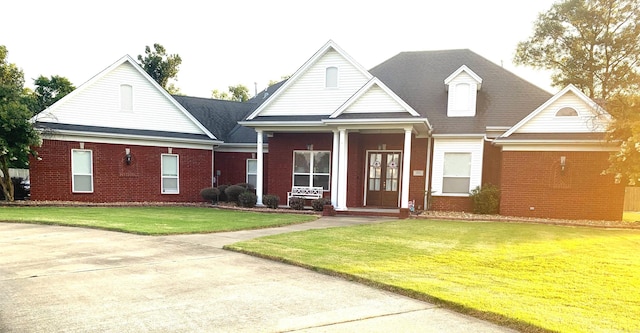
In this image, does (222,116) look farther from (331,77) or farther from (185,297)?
(185,297)

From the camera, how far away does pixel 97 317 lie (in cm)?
395

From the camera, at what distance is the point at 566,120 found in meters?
13.7

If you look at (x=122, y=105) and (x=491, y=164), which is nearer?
(x=491, y=164)

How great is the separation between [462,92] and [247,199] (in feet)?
34.0

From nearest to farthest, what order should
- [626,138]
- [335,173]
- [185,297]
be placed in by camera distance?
[185,297] → [626,138] → [335,173]

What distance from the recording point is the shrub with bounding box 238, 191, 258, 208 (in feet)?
51.4

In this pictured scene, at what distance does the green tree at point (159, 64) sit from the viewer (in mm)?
36188

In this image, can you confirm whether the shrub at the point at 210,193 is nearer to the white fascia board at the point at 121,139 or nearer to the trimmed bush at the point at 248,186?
the trimmed bush at the point at 248,186

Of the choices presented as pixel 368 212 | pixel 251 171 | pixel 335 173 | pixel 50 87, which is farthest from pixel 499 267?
pixel 50 87

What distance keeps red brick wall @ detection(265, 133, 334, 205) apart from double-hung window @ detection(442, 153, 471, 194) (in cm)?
563

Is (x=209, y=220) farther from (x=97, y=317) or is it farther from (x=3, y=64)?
(x=3, y=64)

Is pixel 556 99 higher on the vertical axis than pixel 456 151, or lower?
higher

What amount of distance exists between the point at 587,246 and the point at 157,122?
1689 centimetres

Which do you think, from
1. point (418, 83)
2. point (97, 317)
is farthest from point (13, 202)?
point (418, 83)
